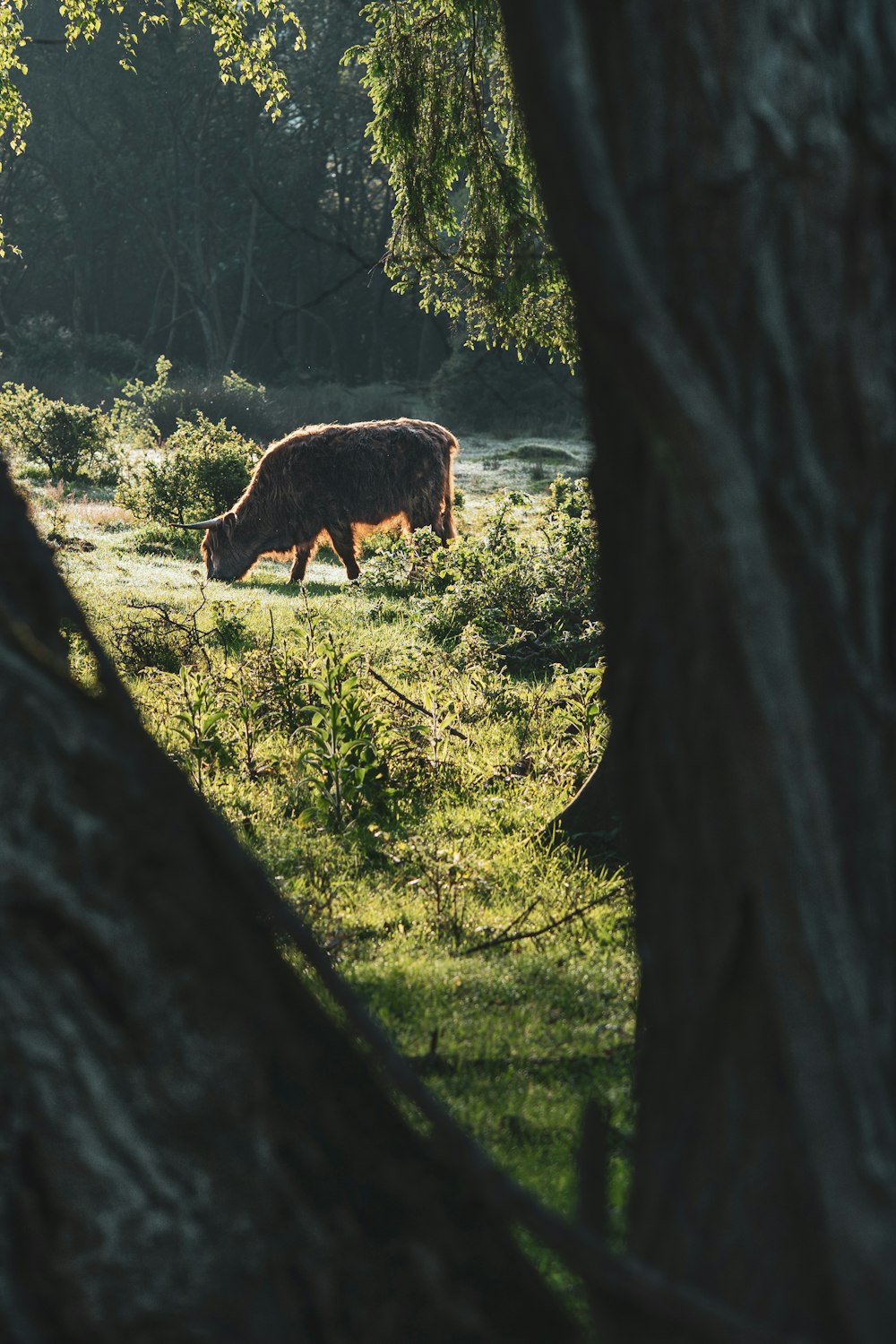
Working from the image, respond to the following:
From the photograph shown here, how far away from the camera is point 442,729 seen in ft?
23.7

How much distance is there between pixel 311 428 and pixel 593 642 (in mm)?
7172

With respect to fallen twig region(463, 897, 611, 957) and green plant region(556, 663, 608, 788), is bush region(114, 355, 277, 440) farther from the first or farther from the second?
fallen twig region(463, 897, 611, 957)

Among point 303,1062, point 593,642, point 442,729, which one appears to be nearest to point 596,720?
point 442,729

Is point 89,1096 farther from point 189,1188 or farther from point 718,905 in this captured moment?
point 718,905

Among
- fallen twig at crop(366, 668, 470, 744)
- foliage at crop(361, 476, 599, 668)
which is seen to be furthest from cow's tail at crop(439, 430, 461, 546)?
fallen twig at crop(366, 668, 470, 744)

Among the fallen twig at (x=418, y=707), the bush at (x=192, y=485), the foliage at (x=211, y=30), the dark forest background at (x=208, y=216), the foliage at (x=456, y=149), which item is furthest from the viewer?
the dark forest background at (x=208, y=216)

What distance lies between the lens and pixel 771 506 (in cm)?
134

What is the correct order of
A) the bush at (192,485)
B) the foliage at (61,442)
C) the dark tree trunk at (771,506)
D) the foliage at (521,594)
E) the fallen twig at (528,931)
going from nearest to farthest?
the dark tree trunk at (771,506), the fallen twig at (528,931), the foliage at (521,594), the bush at (192,485), the foliage at (61,442)

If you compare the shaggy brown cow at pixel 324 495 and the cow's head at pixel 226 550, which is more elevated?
the shaggy brown cow at pixel 324 495

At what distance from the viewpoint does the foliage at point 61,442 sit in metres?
25.4

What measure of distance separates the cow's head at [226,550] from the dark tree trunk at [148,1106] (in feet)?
48.0

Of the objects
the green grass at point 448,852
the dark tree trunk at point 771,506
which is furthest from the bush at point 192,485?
the dark tree trunk at point 771,506

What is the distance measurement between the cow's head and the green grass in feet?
14.2

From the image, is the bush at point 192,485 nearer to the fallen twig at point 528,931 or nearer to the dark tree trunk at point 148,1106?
the fallen twig at point 528,931
